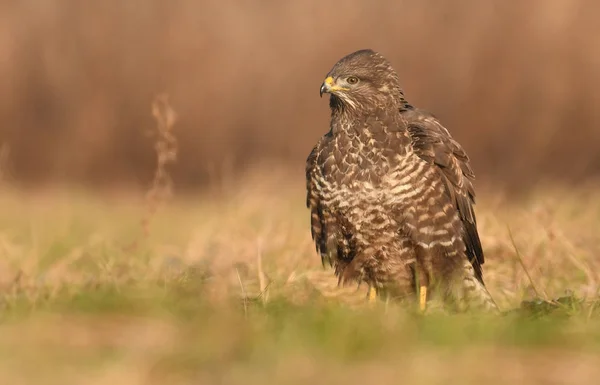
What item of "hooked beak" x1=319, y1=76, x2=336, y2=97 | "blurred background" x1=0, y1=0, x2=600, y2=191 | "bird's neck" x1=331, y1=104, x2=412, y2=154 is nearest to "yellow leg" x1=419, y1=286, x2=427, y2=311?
"bird's neck" x1=331, y1=104, x2=412, y2=154

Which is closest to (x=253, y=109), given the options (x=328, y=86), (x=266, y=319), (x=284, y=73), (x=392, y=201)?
(x=284, y=73)

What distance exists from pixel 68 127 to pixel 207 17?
2.11 m

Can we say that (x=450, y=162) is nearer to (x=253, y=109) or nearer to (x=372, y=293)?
(x=372, y=293)

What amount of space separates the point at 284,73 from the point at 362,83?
217 inches

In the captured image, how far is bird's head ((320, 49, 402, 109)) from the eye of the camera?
6.42m

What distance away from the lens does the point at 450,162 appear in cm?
621

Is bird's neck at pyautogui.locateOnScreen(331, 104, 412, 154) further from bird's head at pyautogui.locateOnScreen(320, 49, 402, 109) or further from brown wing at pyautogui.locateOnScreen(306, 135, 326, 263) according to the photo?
brown wing at pyautogui.locateOnScreen(306, 135, 326, 263)

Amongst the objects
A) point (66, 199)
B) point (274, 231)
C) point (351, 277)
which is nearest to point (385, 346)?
point (351, 277)

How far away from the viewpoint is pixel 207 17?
39.0 feet

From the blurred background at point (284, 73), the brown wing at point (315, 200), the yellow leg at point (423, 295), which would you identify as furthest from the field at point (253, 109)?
the yellow leg at point (423, 295)

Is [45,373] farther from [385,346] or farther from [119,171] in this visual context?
[119,171]

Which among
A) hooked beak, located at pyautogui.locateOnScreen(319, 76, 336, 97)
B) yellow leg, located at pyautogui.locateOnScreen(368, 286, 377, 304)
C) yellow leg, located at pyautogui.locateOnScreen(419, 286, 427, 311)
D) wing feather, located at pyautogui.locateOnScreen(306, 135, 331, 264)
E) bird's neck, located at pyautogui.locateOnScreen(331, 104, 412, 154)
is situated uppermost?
hooked beak, located at pyautogui.locateOnScreen(319, 76, 336, 97)

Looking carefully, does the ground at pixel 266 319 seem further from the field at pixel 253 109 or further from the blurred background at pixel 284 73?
the blurred background at pixel 284 73

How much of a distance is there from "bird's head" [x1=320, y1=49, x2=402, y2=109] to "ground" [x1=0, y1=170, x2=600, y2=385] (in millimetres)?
1026
